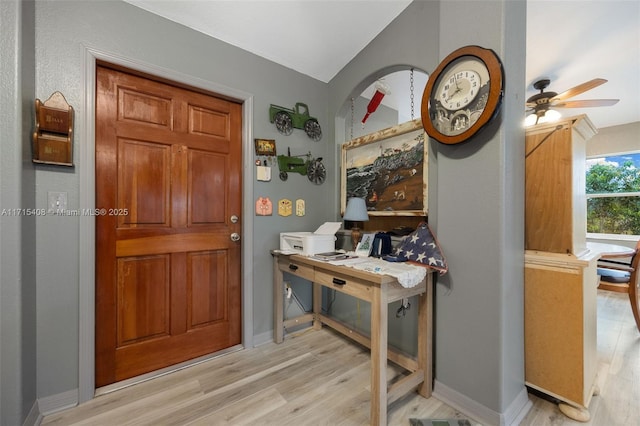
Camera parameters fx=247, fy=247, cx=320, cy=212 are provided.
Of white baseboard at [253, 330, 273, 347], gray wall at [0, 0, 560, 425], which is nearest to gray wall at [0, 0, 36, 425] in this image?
gray wall at [0, 0, 560, 425]

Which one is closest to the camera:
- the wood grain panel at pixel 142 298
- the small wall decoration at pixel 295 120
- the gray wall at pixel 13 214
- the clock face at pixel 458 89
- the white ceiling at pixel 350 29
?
the gray wall at pixel 13 214

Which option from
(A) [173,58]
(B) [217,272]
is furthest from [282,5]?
(B) [217,272]

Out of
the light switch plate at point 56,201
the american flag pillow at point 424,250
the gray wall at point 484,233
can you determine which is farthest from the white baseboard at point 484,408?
the light switch plate at point 56,201

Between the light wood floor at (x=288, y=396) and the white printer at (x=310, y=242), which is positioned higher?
the white printer at (x=310, y=242)

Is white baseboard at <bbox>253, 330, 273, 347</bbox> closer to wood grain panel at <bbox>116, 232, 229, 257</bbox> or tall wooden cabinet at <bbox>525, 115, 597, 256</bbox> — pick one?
wood grain panel at <bbox>116, 232, 229, 257</bbox>

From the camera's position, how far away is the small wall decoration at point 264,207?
7.02 feet

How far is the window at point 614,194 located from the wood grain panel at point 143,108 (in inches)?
246

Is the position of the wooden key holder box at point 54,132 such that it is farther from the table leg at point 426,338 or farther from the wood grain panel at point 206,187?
the table leg at point 426,338

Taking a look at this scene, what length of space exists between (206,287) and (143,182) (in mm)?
908

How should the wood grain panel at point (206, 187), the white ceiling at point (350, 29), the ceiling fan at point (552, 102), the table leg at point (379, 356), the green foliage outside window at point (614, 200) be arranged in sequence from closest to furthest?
the table leg at point (379, 356), the white ceiling at point (350, 29), the wood grain panel at point (206, 187), the ceiling fan at point (552, 102), the green foliage outside window at point (614, 200)

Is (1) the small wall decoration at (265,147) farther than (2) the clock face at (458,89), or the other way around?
(1) the small wall decoration at (265,147)

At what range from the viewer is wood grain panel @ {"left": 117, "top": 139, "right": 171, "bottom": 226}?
5.48 ft

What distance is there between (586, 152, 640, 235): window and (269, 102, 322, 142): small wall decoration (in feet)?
16.5

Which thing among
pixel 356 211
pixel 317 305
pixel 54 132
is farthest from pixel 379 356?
pixel 54 132
